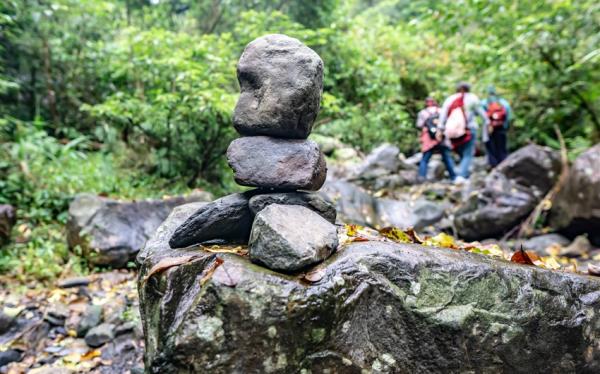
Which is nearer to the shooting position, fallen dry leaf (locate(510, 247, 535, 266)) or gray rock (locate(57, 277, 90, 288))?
fallen dry leaf (locate(510, 247, 535, 266))

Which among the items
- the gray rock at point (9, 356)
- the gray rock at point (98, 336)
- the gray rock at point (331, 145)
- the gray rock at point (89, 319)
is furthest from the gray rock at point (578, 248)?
the gray rock at point (331, 145)

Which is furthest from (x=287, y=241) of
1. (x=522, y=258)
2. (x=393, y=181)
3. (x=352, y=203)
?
(x=393, y=181)

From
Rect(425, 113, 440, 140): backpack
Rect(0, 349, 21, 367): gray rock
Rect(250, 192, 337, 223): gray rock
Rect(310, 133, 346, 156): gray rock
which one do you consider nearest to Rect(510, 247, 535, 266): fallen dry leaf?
Rect(250, 192, 337, 223): gray rock

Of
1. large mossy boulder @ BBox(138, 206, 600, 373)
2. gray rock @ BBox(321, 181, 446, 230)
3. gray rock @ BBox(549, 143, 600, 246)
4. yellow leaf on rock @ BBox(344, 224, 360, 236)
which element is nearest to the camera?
large mossy boulder @ BBox(138, 206, 600, 373)

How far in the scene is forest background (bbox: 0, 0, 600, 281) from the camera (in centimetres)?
696

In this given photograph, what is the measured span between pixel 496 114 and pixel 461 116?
1039 millimetres

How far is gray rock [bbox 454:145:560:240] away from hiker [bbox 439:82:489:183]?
1337mm

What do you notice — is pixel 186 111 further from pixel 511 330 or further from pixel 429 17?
pixel 511 330

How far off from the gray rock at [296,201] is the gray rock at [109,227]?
4.04 metres

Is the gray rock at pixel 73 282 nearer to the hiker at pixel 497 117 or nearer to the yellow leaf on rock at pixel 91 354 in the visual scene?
the yellow leaf on rock at pixel 91 354

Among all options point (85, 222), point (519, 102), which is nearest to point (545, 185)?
point (519, 102)

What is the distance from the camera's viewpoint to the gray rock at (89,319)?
15.8ft

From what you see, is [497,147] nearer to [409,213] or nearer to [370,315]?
[409,213]

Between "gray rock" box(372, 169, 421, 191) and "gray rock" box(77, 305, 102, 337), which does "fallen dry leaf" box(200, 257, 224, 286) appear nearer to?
"gray rock" box(77, 305, 102, 337)
